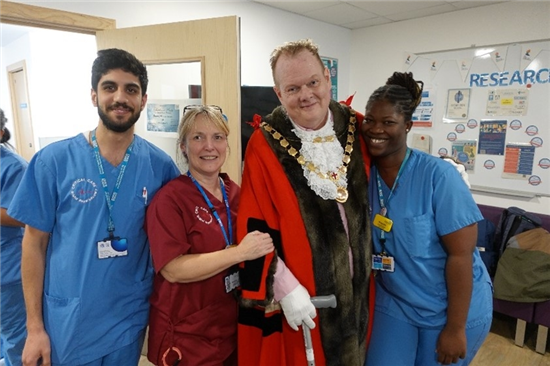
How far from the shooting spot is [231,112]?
2.13 metres

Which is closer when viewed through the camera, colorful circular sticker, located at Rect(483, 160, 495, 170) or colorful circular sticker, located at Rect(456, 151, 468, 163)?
colorful circular sticker, located at Rect(483, 160, 495, 170)

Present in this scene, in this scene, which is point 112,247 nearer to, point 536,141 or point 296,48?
point 296,48

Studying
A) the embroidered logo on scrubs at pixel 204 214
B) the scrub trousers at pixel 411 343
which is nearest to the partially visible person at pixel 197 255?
the embroidered logo on scrubs at pixel 204 214

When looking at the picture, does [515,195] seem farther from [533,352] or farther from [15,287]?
[15,287]

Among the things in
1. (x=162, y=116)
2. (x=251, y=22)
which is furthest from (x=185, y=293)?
(x=251, y=22)

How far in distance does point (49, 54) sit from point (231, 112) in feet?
14.0

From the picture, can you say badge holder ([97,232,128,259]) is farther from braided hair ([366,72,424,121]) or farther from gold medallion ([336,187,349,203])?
braided hair ([366,72,424,121])

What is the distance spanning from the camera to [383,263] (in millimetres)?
1329

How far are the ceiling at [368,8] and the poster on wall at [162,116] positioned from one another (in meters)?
1.69

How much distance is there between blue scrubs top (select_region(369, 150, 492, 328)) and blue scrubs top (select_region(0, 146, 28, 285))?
168cm

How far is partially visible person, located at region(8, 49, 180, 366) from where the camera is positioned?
121cm

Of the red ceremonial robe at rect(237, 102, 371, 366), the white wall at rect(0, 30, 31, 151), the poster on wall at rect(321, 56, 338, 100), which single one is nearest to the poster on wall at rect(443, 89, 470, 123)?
the poster on wall at rect(321, 56, 338, 100)

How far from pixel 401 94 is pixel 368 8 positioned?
2874mm

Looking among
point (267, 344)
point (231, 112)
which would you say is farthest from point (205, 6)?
point (267, 344)
